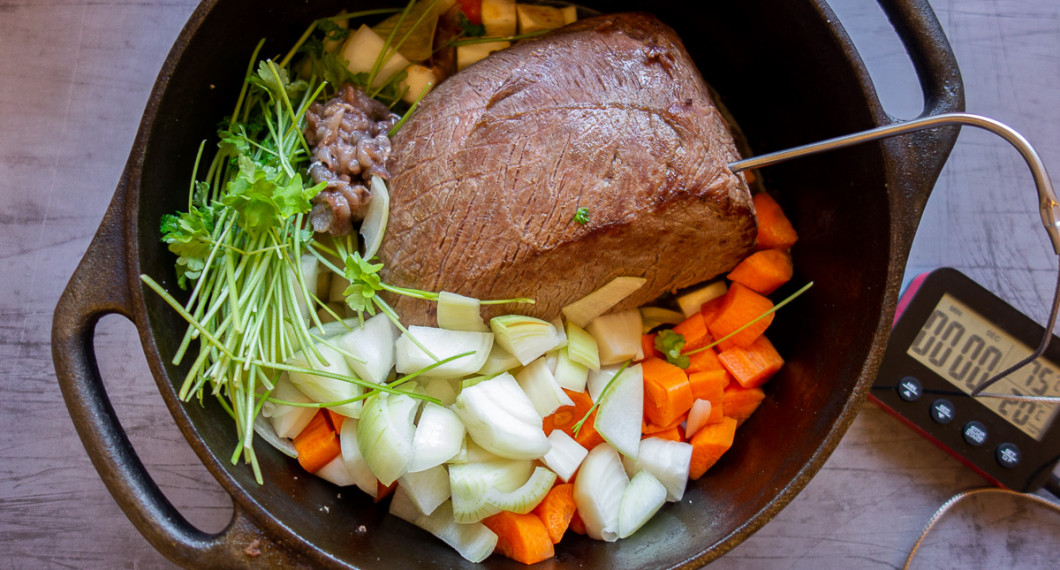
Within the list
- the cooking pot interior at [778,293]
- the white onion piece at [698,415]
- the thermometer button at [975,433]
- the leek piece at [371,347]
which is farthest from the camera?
the thermometer button at [975,433]

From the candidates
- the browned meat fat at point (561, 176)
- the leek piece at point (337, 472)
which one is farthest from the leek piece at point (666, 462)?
the leek piece at point (337, 472)

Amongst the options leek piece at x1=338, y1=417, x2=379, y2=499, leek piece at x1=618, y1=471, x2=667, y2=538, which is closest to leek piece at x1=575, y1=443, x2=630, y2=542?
leek piece at x1=618, y1=471, x2=667, y2=538

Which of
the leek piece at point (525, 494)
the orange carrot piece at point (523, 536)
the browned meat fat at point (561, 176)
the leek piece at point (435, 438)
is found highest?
the browned meat fat at point (561, 176)

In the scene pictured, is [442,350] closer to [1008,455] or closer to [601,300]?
[601,300]

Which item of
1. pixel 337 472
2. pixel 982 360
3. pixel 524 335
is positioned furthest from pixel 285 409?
pixel 982 360

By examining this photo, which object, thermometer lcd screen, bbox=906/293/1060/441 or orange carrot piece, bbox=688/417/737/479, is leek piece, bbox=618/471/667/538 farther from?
thermometer lcd screen, bbox=906/293/1060/441

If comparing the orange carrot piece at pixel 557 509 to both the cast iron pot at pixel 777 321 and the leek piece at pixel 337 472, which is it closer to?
the cast iron pot at pixel 777 321

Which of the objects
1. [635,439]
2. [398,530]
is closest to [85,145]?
A: [398,530]
